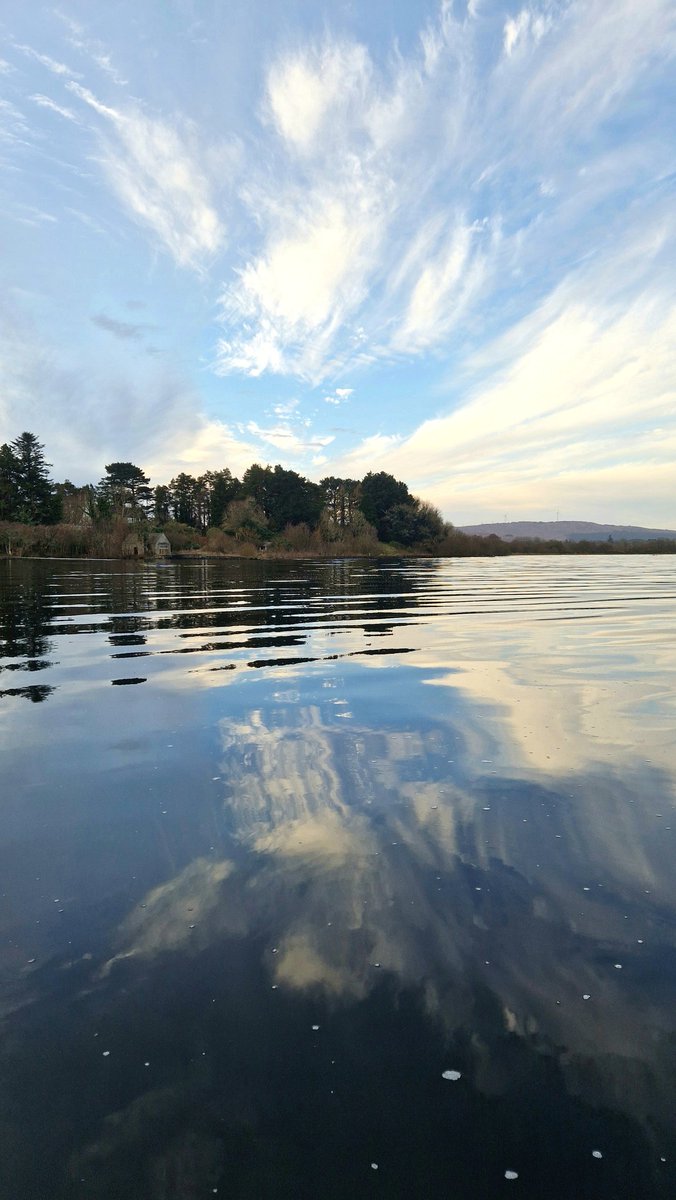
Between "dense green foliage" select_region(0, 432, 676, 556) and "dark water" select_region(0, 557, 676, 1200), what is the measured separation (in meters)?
68.2

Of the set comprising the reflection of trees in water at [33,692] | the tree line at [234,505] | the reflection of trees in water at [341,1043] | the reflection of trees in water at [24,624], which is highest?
the tree line at [234,505]

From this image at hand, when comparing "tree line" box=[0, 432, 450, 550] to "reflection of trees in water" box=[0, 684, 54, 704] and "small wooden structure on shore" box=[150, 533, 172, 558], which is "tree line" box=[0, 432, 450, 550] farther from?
"reflection of trees in water" box=[0, 684, 54, 704]

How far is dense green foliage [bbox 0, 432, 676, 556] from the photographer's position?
73625 millimetres

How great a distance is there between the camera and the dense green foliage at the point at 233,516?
73625 millimetres

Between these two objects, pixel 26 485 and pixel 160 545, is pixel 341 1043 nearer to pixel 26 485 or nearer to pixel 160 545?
pixel 160 545

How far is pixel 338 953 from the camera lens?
272 centimetres

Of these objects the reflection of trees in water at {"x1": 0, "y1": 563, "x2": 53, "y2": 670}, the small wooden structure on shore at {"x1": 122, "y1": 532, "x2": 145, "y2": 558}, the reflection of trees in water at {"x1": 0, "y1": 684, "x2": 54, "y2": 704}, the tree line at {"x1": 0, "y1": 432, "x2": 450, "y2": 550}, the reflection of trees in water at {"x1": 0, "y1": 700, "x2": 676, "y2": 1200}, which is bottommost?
the reflection of trees in water at {"x1": 0, "y1": 700, "x2": 676, "y2": 1200}

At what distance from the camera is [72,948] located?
9.02ft

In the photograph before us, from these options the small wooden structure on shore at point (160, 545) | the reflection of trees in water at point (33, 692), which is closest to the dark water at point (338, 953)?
the reflection of trees in water at point (33, 692)

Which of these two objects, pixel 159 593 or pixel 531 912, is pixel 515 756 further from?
pixel 159 593

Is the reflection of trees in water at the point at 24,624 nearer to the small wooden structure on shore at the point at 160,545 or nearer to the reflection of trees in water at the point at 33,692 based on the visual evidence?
the reflection of trees in water at the point at 33,692

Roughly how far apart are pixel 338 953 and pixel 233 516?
84.5 meters

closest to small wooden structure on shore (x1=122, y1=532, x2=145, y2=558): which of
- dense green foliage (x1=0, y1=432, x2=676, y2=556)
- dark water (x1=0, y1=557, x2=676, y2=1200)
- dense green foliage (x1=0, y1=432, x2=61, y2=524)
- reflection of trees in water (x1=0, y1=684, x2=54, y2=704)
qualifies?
dense green foliage (x1=0, y1=432, x2=676, y2=556)

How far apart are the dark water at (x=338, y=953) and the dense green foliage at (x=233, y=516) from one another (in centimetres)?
6817
